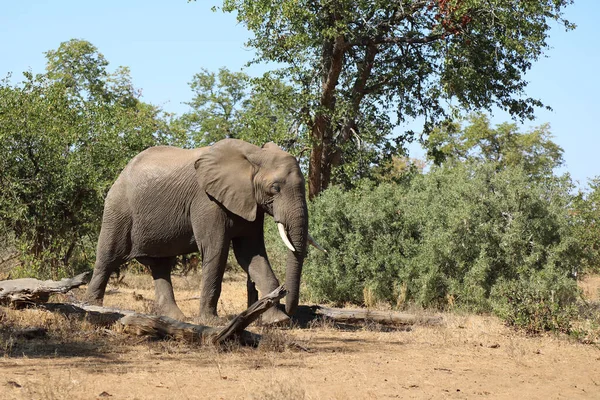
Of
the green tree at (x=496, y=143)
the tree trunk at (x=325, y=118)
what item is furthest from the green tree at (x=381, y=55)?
the green tree at (x=496, y=143)

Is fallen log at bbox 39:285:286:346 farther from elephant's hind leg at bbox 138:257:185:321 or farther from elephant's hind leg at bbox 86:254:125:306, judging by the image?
elephant's hind leg at bbox 86:254:125:306

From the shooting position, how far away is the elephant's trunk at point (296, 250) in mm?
11766

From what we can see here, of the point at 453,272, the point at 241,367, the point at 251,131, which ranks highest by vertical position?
the point at 251,131

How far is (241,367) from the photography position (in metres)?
8.70

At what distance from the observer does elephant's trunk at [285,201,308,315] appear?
1177 cm

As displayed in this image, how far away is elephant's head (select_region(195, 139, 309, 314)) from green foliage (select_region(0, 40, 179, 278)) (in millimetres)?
4752

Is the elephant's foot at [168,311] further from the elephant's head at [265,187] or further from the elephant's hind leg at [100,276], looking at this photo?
the elephant's head at [265,187]

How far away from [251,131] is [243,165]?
27.1 ft

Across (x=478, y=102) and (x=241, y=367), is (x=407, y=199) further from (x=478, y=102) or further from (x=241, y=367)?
(x=241, y=367)


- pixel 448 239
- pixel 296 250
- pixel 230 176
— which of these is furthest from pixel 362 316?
pixel 448 239

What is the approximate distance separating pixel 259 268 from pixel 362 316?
6.03 ft

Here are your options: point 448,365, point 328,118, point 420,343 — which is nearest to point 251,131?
point 328,118

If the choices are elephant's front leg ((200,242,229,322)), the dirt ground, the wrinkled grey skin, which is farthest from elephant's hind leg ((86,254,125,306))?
the dirt ground

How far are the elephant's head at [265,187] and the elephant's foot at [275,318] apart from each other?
159mm
